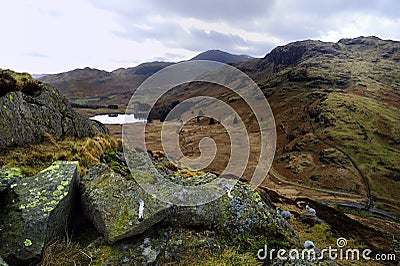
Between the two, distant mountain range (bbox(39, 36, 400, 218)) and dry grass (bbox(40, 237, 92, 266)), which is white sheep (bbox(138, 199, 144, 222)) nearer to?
dry grass (bbox(40, 237, 92, 266))

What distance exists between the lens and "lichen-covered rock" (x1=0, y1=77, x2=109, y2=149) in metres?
10.0

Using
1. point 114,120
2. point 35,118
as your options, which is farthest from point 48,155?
point 114,120

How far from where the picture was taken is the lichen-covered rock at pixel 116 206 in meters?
7.22

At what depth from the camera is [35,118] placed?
11961mm

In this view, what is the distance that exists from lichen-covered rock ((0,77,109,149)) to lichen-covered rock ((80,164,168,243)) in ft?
13.7

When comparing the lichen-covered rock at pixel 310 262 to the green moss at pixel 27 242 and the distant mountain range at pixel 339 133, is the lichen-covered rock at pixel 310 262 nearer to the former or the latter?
the green moss at pixel 27 242

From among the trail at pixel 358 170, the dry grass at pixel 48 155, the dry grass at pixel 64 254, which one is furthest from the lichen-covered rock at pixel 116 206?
the trail at pixel 358 170

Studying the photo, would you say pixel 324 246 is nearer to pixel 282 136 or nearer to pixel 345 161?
pixel 345 161

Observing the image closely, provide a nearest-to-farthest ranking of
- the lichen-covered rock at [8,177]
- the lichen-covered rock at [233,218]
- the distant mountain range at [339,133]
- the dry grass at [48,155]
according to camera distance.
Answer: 1. the lichen-covered rock at [8,177]
2. the lichen-covered rock at [233,218]
3. the dry grass at [48,155]
4. the distant mountain range at [339,133]

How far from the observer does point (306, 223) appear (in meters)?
16.1

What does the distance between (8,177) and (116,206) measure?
3117mm

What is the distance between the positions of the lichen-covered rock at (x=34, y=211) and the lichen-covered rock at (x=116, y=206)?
1.82 feet

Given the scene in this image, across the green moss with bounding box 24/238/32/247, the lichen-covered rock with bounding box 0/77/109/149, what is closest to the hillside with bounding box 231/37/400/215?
the lichen-covered rock with bounding box 0/77/109/149

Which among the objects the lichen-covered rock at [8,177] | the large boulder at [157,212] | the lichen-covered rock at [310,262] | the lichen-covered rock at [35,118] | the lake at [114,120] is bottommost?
the lake at [114,120]
